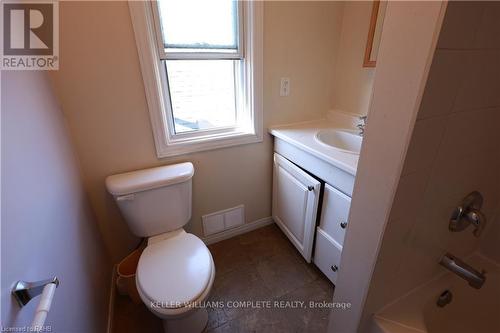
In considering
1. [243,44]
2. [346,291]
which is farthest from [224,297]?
[243,44]

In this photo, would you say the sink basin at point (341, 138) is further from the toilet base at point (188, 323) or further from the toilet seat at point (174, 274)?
the toilet base at point (188, 323)

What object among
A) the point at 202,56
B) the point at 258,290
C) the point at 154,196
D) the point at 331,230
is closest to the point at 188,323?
the point at 258,290

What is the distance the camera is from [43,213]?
0.80 m

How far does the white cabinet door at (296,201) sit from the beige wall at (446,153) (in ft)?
1.97

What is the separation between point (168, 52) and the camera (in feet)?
4.27

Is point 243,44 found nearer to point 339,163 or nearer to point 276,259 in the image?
point 339,163

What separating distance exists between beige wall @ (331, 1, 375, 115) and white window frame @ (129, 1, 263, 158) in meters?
0.67

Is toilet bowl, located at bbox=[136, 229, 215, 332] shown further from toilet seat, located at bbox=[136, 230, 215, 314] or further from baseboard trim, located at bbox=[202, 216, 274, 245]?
baseboard trim, located at bbox=[202, 216, 274, 245]

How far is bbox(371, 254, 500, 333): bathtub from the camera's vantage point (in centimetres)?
87

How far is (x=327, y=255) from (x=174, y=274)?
2.93 feet

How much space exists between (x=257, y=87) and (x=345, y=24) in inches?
31.5

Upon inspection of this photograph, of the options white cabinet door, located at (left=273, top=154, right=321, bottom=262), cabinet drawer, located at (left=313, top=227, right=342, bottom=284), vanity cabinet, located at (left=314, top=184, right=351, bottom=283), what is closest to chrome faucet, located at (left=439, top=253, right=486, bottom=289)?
vanity cabinet, located at (left=314, top=184, right=351, bottom=283)

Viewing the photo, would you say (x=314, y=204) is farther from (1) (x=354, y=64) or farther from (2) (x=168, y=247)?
(1) (x=354, y=64)

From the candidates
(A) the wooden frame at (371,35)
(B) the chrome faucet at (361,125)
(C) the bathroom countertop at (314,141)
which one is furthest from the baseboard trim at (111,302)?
(A) the wooden frame at (371,35)
